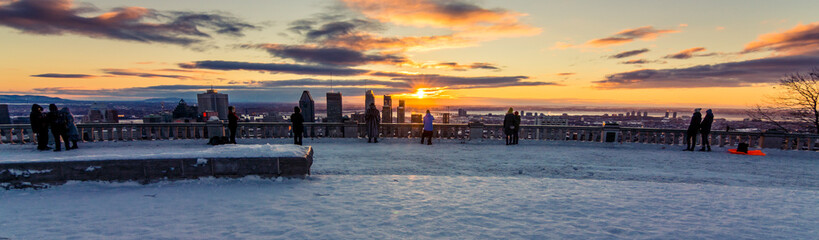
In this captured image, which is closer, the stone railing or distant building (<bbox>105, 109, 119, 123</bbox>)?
the stone railing

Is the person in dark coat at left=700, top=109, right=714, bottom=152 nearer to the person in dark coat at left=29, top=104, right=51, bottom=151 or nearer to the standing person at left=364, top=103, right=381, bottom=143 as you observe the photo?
the standing person at left=364, top=103, right=381, bottom=143

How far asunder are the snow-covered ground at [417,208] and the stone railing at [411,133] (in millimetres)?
7261

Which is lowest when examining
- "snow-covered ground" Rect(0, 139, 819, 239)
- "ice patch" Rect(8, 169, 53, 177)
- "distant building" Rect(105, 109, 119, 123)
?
"snow-covered ground" Rect(0, 139, 819, 239)

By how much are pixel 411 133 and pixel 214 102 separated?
4408 cm

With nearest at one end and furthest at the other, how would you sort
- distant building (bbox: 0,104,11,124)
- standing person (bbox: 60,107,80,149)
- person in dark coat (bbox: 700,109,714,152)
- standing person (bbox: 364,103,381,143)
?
standing person (bbox: 60,107,80,149), person in dark coat (bbox: 700,109,714,152), standing person (bbox: 364,103,381,143), distant building (bbox: 0,104,11,124)

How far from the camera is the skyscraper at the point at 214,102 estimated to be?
45.8 metres

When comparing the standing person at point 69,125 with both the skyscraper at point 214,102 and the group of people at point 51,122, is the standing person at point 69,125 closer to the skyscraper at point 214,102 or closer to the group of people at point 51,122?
the group of people at point 51,122

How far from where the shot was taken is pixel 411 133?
54.6ft

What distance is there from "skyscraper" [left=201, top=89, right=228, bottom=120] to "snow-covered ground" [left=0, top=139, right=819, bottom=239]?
44960mm

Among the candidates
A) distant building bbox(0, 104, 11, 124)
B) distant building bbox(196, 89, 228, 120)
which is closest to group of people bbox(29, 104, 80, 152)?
distant building bbox(0, 104, 11, 124)

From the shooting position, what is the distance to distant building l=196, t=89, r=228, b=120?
45750 mm

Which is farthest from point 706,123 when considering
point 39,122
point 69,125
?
point 39,122

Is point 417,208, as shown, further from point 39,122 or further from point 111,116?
point 111,116

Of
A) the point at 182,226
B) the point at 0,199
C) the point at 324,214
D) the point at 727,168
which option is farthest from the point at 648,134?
the point at 0,199
